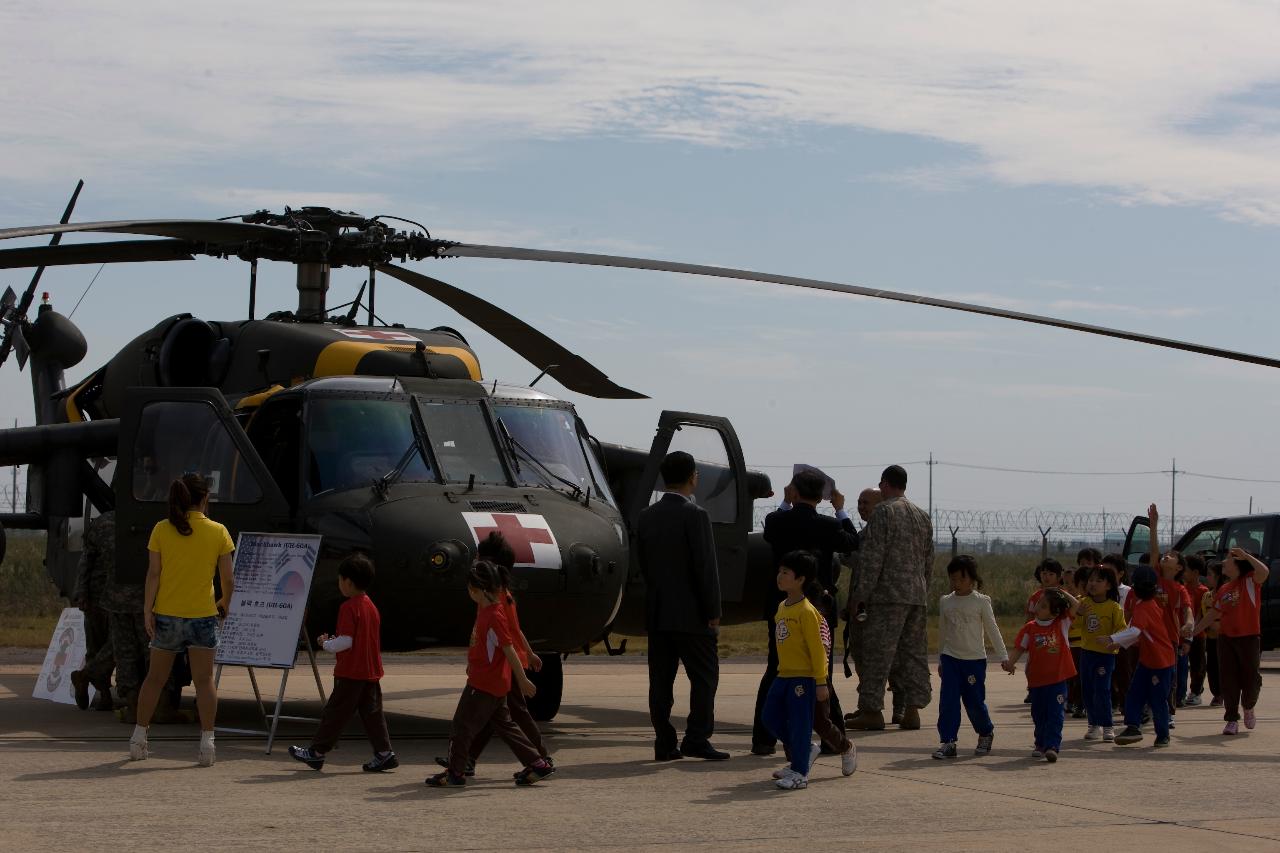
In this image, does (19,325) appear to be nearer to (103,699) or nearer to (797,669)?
(103,699)

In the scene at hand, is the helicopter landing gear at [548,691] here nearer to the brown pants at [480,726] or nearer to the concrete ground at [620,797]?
the concrete ground at [620,797]

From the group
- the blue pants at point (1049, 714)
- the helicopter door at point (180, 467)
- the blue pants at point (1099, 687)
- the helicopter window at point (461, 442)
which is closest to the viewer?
the helicopter door at point (180, 467)

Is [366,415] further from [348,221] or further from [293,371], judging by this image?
[348,221]

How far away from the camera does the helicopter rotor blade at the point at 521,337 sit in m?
12.5

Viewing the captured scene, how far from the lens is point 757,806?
→ 8047 millimetres

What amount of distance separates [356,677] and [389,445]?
77.5 inches

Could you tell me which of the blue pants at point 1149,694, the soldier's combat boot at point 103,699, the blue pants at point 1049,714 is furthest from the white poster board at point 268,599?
the blue pants at point 1149,694

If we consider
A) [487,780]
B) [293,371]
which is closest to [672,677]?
[487,780]

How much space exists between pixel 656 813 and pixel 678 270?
14.8 ft

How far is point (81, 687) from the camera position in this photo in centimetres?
1203

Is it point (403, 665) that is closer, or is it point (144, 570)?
point (144, 570)

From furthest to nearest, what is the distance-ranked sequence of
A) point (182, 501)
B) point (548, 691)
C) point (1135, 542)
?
point (1135, 542), point (548, 691), point (182, 501)

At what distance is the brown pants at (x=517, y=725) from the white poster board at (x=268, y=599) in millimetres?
1459

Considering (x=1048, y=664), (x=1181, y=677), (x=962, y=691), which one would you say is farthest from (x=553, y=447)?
(x=1181, y=677)
